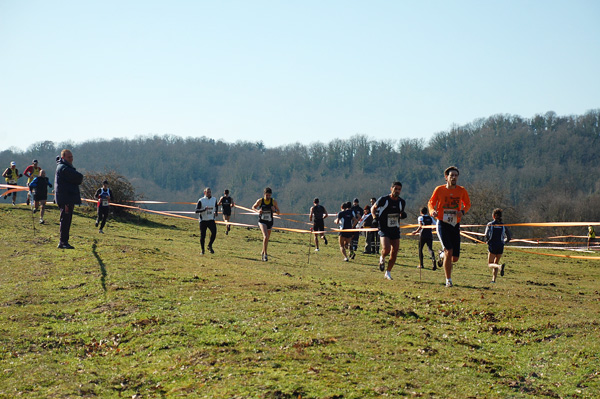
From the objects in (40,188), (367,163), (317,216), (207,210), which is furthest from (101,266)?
(367,163)

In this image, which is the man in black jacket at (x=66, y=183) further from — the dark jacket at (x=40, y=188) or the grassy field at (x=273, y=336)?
the dark jacket at (x=40, y=188)

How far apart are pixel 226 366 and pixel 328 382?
47.4 inches

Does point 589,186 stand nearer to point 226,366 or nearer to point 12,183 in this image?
point 12,183

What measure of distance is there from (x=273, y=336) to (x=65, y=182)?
8225mm

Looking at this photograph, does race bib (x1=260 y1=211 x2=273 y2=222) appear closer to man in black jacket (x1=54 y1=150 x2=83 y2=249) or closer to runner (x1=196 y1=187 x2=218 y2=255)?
runner (x1=196 y1=187 x2=218 y2=255)

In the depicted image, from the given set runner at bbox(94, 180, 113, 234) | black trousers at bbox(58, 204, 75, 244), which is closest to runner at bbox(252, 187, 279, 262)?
black trousers at bbox(58, 204, 75, 244)

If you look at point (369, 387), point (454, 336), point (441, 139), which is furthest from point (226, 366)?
point (441, 139)

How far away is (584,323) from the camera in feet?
28.5

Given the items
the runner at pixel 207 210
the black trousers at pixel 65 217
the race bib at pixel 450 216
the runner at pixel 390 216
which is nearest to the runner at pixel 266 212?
the runner at pixel 207 210

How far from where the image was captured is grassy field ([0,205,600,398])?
6.16m

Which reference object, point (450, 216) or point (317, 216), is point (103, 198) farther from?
point (450, 216)

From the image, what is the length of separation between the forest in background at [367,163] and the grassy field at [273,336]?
286 ft

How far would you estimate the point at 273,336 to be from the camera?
25.1ft

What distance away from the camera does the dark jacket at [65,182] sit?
1370 cm
